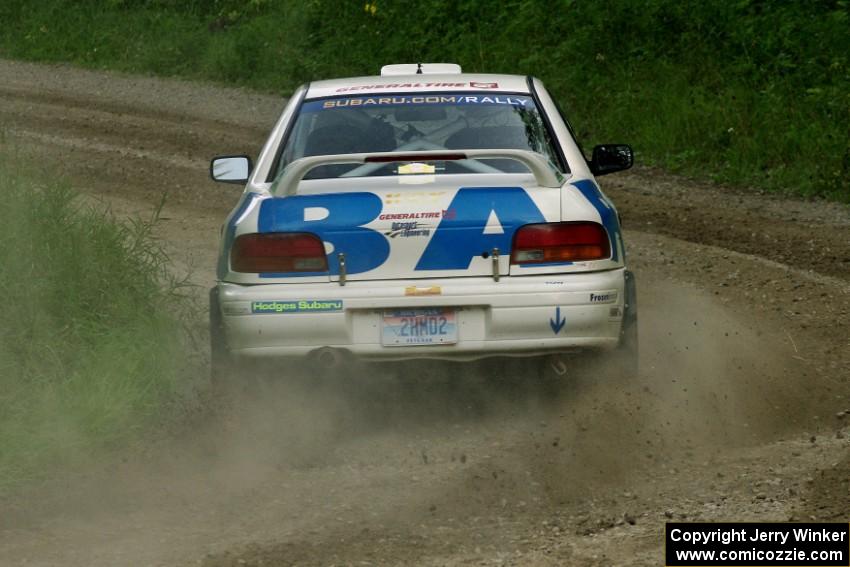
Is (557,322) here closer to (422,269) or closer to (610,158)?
(422,269)

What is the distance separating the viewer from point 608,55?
1598cm

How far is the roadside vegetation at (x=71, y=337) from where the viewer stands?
582cm

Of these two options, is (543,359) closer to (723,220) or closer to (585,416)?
(585,416)

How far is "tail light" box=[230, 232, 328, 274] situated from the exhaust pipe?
330 mm

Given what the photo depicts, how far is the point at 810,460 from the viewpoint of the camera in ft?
17.8

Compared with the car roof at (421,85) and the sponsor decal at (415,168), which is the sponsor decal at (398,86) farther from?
the sponsor decal at (415,168)

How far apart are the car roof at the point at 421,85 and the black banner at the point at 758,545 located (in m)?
2.94

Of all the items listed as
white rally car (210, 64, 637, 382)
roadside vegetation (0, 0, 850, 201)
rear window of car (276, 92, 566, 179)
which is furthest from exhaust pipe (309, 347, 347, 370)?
roadside vegetation (0, 0, 850, 201)

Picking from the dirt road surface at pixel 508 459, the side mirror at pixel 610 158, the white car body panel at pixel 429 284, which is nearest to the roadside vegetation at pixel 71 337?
the dirt road surface at pixel 508 459

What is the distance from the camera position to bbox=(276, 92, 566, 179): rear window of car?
667cm

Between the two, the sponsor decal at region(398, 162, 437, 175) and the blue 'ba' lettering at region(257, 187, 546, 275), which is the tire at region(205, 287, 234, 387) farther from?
the sponsor decal at region(398, 162, 437, 175)

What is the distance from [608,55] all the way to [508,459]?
1100 centimetres

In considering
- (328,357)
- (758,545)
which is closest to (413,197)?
(328,357)

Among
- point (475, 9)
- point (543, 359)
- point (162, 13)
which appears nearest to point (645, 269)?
point (543, 359)
